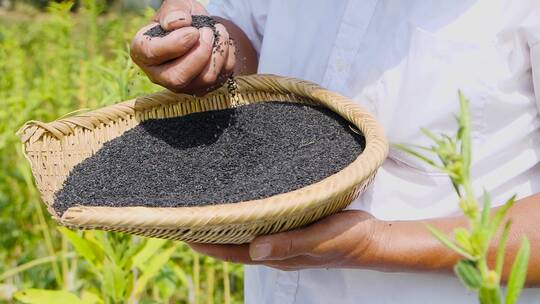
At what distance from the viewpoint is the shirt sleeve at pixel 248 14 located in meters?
1.13

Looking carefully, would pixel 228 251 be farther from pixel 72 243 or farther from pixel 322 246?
pixel 72 243

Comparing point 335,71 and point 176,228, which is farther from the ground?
point 335,71

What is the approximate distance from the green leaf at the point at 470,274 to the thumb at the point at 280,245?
0.45 meters

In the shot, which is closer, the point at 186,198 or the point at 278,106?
the point at 186,198

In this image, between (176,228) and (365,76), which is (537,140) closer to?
(365,76)

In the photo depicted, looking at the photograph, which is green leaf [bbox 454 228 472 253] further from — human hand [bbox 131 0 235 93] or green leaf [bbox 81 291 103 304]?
green leaf [bbox 81 291 103 304]

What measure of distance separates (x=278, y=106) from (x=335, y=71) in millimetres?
162

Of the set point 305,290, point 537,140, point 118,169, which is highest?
point 537,140

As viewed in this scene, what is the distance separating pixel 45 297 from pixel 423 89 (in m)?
0.69

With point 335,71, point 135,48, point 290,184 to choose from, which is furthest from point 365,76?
point 135,48

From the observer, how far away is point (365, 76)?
93 centimetres

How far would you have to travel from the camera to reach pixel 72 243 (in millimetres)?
1275

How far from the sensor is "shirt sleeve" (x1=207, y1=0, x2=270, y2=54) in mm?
1127

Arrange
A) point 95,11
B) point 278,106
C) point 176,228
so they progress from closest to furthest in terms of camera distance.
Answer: point 176,228 < point 278,106 < point 95,11
